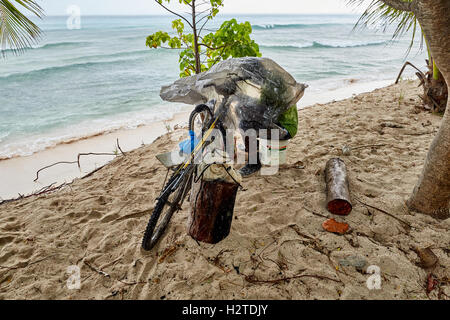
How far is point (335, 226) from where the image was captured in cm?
231

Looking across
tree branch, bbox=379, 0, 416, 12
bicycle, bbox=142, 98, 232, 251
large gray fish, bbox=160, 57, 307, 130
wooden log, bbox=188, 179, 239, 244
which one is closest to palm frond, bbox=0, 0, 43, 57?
large gray fish, bbox=160, 57, 307, 130

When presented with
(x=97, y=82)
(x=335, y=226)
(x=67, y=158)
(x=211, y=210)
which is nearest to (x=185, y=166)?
(x=211, y=210)

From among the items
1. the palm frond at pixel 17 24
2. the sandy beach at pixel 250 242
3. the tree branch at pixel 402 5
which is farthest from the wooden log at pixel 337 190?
the palm frond at pixel 17 24

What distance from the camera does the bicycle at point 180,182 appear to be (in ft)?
6.42

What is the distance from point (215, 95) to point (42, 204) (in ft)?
7.96

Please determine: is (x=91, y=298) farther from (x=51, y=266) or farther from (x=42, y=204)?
(x=42, y=204)

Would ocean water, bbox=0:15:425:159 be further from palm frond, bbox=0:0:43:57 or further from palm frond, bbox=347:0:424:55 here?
palm frond, bbox=0:0:43:57

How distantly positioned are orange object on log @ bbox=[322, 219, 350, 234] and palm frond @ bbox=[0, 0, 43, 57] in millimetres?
3848

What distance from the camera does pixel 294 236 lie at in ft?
7.45

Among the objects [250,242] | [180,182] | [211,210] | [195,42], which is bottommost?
[250,242]

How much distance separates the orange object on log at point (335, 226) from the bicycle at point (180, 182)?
1285 mm

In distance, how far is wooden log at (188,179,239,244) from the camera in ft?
6.66

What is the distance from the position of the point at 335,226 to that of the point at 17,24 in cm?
446

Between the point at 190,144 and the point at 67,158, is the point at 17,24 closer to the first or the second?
the point at 67,158
